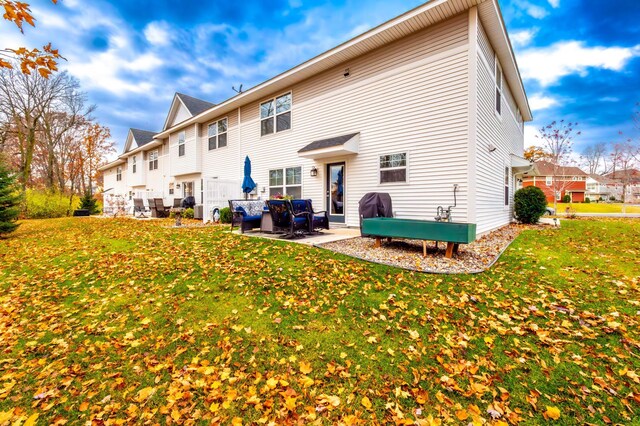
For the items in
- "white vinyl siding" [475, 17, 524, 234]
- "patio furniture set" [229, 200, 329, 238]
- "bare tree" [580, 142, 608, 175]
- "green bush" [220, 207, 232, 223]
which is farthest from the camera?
"bare tree" [580, 142, 608, 175]

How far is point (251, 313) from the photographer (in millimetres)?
3539

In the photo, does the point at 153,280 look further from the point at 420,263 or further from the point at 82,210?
the point at 82,210

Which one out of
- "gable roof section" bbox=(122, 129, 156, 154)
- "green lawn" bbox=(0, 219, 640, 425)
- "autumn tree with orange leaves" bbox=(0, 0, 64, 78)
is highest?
"gable roof section" bbox=(122, 129, 156, 154)

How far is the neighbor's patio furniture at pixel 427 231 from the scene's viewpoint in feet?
16.6

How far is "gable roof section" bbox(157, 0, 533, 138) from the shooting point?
22.9 ft

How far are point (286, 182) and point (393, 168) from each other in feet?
16.4

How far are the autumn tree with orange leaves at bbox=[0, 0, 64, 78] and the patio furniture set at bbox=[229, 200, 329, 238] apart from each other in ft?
15.8

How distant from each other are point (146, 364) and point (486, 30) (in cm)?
1087

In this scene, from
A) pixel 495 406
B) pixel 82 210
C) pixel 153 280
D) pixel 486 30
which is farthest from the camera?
pixel 82 210

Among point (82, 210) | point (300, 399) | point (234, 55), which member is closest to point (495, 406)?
point (300, 399)

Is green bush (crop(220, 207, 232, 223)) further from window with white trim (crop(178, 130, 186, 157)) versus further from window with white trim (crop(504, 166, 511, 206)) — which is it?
window with white trim (crop(504, 166, 511, 206))

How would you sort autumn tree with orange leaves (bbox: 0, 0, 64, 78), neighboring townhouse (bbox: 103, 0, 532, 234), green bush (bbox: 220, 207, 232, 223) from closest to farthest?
autumn tree with orange leaves (bbox: 0, 0, 64, 78) → neighboring townhouse (bbox: 103, 0, 532, 234) → green bush (bbox: 220, 207, 232, 223)

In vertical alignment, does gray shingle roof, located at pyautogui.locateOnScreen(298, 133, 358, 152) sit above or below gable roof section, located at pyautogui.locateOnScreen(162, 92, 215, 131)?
below

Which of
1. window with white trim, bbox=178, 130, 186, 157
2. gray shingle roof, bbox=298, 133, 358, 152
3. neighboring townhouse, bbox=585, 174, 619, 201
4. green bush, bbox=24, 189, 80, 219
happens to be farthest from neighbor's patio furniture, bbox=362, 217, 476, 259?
neighboring townhouse, bbox=585, 174, 619, 201
